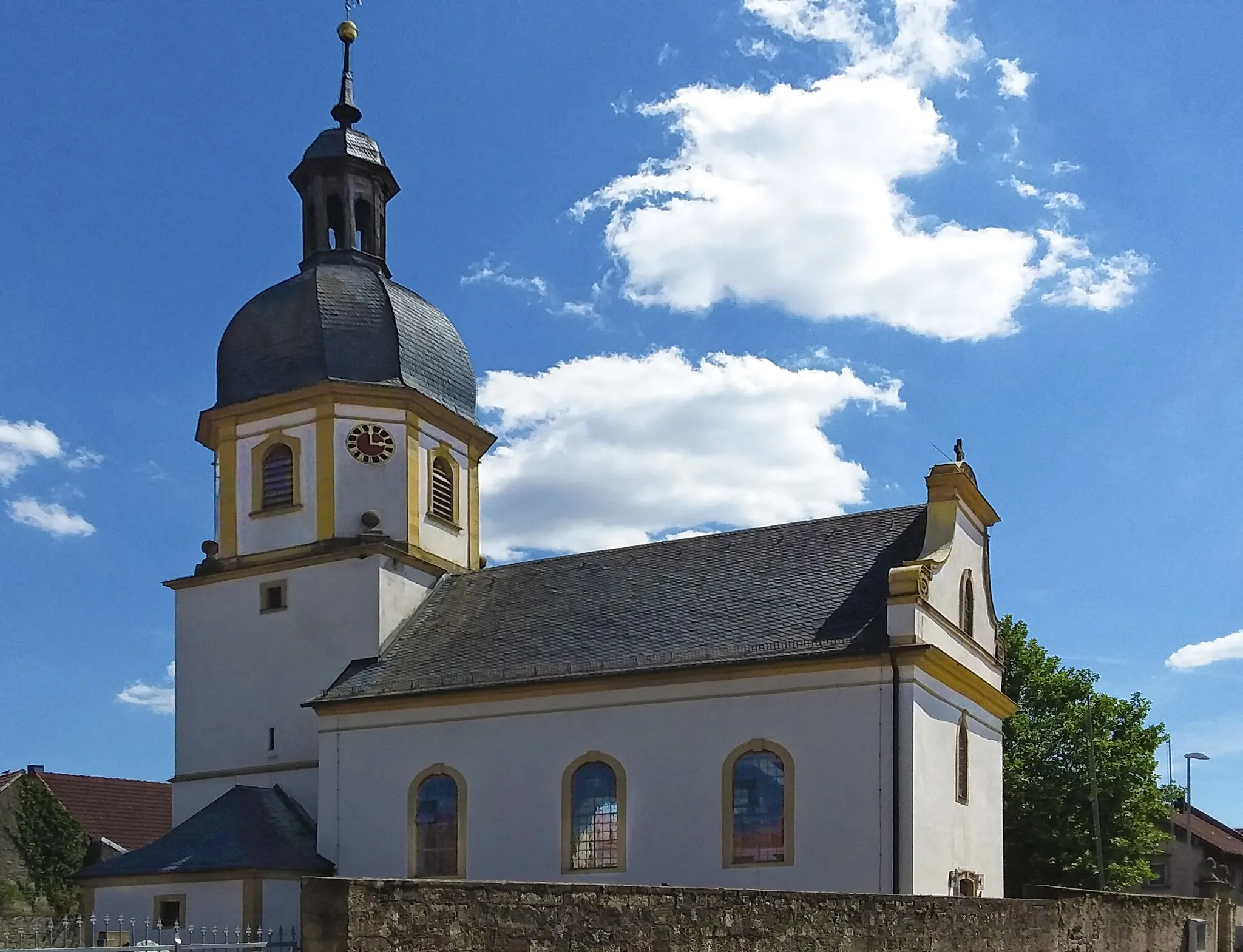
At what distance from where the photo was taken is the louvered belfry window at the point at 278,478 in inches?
1077

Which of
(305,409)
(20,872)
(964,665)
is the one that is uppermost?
(305,409)

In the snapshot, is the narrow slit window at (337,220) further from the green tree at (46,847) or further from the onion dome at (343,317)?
the green tree at (46,847)

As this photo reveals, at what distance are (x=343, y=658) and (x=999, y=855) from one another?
39.4 ft

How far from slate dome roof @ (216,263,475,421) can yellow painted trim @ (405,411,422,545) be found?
770 mm

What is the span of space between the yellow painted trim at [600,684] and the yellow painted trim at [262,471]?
168 inches

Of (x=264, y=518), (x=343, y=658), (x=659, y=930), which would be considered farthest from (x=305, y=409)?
(x=659, y=930)

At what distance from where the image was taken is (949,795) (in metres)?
21.6

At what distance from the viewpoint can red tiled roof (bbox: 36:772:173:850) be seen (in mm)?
39219

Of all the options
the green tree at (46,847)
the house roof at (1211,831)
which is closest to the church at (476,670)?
the green tree at (46,847)

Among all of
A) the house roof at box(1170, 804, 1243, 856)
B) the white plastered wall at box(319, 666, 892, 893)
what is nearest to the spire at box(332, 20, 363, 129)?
the white plastered wall at box(319, 666, 892, 893)

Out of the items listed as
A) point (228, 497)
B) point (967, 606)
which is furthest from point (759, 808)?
point (228, 497)

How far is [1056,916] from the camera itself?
16.2m

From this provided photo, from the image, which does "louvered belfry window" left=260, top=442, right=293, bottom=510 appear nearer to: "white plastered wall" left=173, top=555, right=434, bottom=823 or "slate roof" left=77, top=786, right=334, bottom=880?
"white plastered wall" left=173, top=555, right=434, bottom=823

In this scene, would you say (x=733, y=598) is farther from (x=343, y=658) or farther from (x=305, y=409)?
(x=305, y=409)
